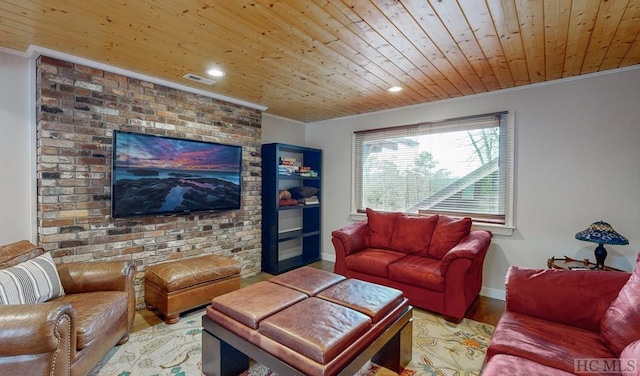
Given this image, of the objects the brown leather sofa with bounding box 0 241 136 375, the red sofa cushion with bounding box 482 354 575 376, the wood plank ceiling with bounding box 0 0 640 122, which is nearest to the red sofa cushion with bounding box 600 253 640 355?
the red sofa cushion with bounding box 482 354 575 376

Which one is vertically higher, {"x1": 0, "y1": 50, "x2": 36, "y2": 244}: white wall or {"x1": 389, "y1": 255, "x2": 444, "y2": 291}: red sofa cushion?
{"x1": 0, "y1": 50, "x2": 36, "y2": 244}: white wall

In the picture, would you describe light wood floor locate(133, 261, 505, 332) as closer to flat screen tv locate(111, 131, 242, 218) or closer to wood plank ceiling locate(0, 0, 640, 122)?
flat screen tv locate(111, 131, 242, 218)

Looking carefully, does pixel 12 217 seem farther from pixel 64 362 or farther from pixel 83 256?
pixel 64 362

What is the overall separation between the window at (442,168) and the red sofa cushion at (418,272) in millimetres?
927

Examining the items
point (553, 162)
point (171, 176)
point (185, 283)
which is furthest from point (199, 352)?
point (553, 162)

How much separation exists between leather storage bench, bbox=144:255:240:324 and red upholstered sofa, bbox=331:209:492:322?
1.25 meters

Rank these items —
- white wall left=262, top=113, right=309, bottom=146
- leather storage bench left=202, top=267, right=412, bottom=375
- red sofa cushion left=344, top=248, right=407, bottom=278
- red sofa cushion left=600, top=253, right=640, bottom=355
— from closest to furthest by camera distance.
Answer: red sofa cushion left=600, top=253, right=640, bottom=355
leather storage bench left=202, top=267, right=412, bottom=375
red sofa cushion left=344, top=248, right=407, bottom=278
white wall left=262, top=113, right=309, bottom=146

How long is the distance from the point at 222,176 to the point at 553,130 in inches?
140

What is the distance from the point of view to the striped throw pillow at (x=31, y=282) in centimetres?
171

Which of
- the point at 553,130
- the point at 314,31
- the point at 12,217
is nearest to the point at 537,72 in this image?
the point at 553,130

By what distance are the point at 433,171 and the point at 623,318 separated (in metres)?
2.53

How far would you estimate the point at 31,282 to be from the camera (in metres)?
1.86

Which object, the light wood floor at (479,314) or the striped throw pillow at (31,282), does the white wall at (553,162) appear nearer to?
the light wood floor at (479,314)

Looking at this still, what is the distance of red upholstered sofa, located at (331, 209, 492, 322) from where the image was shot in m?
2.70
